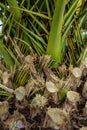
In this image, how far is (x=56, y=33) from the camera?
1153 millimetres

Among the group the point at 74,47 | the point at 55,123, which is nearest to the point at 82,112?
the point at 55,123

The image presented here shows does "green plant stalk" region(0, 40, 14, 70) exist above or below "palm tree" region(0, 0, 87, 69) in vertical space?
below

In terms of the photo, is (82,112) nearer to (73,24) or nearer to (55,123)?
(55,123)

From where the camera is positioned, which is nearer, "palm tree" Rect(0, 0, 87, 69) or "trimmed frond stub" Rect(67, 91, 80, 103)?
"trimmed frond stub" Rect(67, 91, 80, 103)

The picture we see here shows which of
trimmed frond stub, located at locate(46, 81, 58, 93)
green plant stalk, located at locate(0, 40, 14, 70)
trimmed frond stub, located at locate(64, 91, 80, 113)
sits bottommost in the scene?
trimmed frond stub, located at locate(64, 91, 80, 113)

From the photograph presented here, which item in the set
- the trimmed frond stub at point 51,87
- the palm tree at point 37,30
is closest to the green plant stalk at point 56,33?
the palm tree at point 37,30

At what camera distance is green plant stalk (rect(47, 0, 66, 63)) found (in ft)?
3.67

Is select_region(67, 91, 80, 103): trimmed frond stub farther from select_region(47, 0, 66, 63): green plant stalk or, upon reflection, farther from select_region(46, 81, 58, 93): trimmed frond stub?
select_region(47, 0, 66, 63): green plant stalk

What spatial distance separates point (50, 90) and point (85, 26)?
411mm

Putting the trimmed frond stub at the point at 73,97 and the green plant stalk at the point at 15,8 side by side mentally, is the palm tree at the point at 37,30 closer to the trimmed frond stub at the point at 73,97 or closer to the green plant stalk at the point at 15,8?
the green plant stalk at the point at 15,8

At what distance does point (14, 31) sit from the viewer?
1.33m

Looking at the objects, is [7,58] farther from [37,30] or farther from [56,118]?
[56,118]

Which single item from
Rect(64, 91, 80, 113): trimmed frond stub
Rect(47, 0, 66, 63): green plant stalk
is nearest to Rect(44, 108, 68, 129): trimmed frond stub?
Rect(64, 91, 80, 113): trimmed frond stub

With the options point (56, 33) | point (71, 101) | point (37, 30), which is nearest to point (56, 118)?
point (71, 101)
